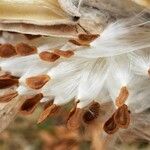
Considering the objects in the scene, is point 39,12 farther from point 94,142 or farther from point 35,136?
point 35,136

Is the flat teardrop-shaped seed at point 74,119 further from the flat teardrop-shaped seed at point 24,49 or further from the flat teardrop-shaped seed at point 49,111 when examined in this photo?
the flat teardrop-shaped seed at point 24,49

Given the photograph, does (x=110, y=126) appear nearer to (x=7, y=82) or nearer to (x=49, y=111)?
(x=49, y=111)

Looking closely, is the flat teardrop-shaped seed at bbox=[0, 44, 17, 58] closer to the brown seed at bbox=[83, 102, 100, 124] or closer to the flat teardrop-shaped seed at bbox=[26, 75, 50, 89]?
the flat teardrop-shaped seed at bbox=[26, 75, 50, 89]

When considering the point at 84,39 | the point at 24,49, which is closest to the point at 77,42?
the point at 84,39

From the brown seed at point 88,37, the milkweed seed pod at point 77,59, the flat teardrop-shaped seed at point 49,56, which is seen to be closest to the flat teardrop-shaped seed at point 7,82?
the milkweed seed pod at point 77,59

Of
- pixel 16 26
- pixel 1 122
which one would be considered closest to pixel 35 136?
pixel 1 122
